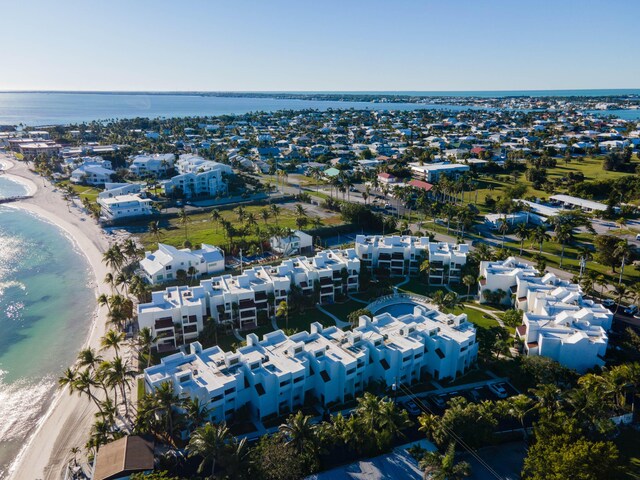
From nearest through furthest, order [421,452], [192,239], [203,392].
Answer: [421,452], [203,392], [192,239]

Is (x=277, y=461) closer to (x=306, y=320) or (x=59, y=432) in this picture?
(x=59, y=432)

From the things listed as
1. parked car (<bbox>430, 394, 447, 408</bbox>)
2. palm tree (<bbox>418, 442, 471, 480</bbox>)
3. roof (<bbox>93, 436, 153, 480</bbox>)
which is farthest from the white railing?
roof (<bbox>93, 436, 153, 480</bbox>)

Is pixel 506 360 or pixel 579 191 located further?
pixel 579 191

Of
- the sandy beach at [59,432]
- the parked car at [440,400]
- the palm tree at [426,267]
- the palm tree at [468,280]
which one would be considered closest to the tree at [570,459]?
the parked car at [440,400]

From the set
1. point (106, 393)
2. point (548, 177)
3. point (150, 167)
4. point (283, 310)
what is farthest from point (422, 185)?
point (106, 393)

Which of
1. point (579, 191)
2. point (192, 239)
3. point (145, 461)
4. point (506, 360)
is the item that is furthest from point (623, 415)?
point (579, 191)

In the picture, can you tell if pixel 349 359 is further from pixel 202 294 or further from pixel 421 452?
pixel 202 294
